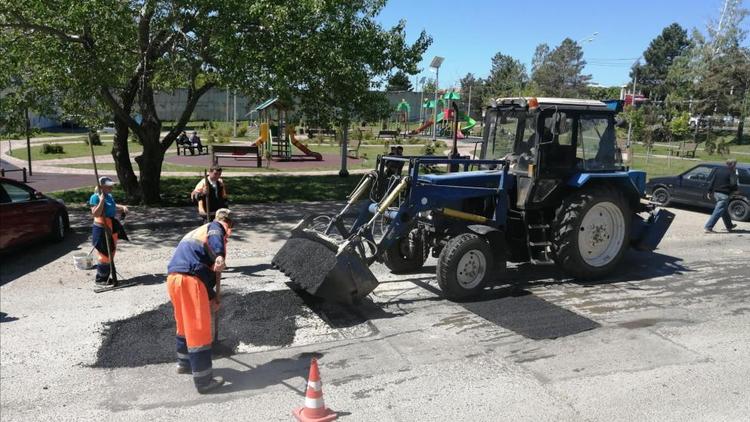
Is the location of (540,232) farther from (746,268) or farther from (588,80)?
(588,80)

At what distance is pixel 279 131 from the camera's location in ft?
90.7

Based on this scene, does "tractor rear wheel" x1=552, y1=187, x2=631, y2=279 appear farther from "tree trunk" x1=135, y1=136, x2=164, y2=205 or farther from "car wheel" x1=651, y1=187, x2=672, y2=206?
"tree trunk" x1=135, y1=136, x2=164, y2=205

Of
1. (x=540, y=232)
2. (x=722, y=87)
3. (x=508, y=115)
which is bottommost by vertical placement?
(x=540, y=232)

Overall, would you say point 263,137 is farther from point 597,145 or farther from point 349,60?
point 597,145

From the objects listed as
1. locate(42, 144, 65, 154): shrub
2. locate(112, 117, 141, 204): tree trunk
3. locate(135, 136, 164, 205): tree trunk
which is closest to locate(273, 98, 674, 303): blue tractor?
locate(135, 136, 164, 205): tree trunk

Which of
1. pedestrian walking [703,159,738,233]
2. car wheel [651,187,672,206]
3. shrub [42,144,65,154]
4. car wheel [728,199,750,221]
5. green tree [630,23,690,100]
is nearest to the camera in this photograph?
pedestrian walking [703,159,738,233]

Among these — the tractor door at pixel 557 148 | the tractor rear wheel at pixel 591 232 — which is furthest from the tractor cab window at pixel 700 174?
the tractor door at pixel 557 148

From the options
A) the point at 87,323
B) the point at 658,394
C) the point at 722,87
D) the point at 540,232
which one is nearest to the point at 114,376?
the point at 87,323

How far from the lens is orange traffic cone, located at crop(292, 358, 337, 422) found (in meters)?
4.16

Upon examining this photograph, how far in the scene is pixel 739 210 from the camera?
14.2 metres

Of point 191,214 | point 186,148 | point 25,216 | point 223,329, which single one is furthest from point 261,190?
point 186,148

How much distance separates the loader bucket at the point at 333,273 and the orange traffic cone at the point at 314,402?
6.75 ft

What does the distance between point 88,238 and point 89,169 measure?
41.6 ft

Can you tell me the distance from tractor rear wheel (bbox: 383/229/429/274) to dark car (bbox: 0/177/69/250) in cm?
586
